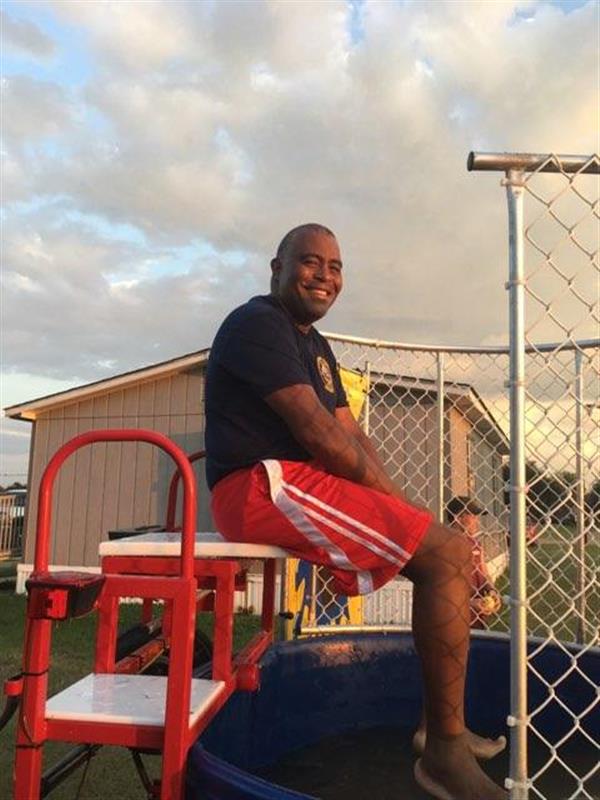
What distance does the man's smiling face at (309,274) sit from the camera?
2.30 metres

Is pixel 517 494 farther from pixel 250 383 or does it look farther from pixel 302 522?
pixel 250 383

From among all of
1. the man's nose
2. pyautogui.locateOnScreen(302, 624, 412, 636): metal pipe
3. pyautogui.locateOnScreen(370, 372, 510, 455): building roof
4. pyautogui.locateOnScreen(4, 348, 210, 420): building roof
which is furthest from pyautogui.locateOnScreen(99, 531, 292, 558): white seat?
pyautogui.locateOnScreen(4, 348, 210, 420): building roof

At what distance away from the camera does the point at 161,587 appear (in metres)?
1.78

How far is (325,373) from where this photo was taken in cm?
252

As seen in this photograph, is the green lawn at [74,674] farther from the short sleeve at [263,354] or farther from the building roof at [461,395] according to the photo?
the building roof at [461,395]

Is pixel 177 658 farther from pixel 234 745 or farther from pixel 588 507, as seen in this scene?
pixel 588 507

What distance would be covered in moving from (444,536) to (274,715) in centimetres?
138

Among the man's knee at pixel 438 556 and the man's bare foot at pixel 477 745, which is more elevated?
the man's knee at pixel 438 556

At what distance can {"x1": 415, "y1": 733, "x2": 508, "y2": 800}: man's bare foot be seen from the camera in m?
1.64

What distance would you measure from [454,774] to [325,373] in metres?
1.32

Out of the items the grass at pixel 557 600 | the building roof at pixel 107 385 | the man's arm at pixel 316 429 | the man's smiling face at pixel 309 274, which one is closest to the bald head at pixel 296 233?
the man's smiling face at pixel 309 274

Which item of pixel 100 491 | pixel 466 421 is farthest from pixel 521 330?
pixel 466 421

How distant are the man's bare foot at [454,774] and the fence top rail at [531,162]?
4.52ft

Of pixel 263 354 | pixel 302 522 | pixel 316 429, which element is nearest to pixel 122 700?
pixel 302 522
